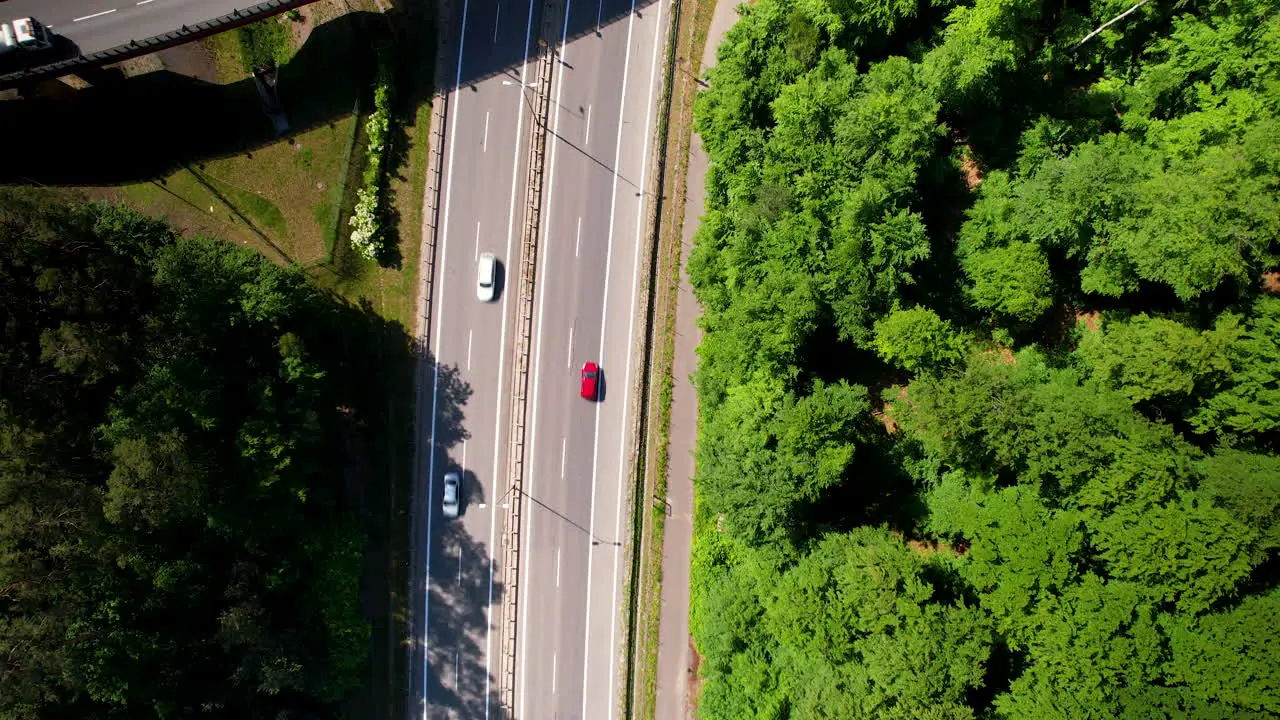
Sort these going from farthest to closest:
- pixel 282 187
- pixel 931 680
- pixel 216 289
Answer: pixel 282 187
pixel 216 289
pixel 931 680

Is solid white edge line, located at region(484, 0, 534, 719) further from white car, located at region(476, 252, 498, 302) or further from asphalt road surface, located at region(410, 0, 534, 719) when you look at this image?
white car, located at region(476, 252, 498, 302)

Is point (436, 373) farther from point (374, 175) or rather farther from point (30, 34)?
point (30, 34)

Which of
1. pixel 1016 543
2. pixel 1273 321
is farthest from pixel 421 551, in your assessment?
pixel 1273 321

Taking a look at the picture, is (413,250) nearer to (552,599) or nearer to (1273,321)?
(552,599)

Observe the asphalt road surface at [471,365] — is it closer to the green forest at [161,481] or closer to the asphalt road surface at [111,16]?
the green forest at [161,481]

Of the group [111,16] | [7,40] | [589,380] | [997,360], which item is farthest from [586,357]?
[7,40]

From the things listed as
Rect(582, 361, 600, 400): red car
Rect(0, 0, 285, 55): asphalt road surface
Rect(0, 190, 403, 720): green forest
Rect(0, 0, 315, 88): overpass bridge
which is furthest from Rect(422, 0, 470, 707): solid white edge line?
Rect(0, 0, 285, 55): asphalt road surface
